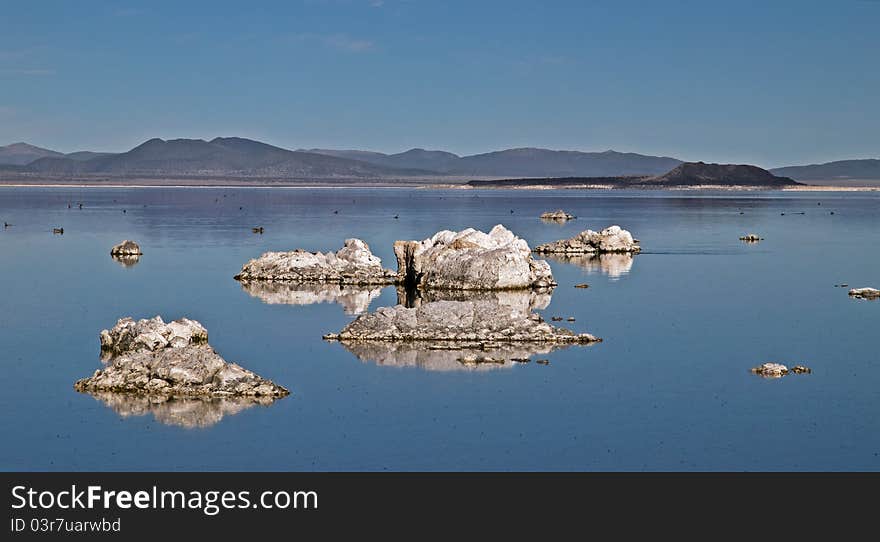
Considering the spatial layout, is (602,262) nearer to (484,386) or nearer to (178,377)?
(484,386)

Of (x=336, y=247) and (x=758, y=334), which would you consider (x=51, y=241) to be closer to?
(x=336, y=247)

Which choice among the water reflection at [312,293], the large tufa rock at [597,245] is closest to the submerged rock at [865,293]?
the water reflection at [312,293]

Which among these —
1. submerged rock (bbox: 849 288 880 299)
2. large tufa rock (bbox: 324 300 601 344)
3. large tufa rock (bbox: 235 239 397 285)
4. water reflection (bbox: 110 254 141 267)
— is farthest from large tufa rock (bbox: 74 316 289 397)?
water reflection (bbox: 110 254 141 267)

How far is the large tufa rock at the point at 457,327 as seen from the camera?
136 feet

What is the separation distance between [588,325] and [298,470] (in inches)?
868

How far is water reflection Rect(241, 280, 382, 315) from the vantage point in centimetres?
5375

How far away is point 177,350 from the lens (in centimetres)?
3412
